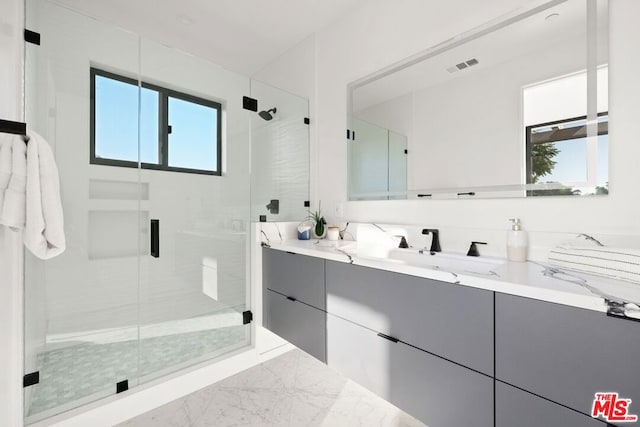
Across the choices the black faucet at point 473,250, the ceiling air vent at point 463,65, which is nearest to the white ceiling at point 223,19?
the ceiling air vent at point 463,65

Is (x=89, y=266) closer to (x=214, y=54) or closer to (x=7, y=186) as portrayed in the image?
(x=7, y=186)

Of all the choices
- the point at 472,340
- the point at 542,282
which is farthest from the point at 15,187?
the point at 542,282

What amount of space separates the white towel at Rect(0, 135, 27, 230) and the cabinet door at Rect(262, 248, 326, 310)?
1163 millimetres

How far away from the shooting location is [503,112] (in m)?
1.34

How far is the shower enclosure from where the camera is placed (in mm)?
1365

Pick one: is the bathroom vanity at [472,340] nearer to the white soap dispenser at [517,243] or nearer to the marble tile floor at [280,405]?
the white soap dispenser at [517,243]

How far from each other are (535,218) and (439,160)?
0.53 m

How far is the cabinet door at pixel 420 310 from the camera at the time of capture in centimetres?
94

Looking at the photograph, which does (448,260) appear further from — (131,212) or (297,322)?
(131,212)

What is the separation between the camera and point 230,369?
190 centimetres

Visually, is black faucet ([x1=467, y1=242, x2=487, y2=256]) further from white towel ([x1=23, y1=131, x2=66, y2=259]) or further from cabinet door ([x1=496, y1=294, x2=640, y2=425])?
white towel ([x1=23, y1=131, x2=66, y2=259])

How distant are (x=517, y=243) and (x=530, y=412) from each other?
0.63 m

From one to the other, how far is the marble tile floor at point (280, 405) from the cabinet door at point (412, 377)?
34 centimetres

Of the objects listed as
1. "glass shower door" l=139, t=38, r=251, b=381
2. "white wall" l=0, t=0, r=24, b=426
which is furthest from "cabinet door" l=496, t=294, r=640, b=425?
"white wall" l=0, t=0, r=24, b=426
